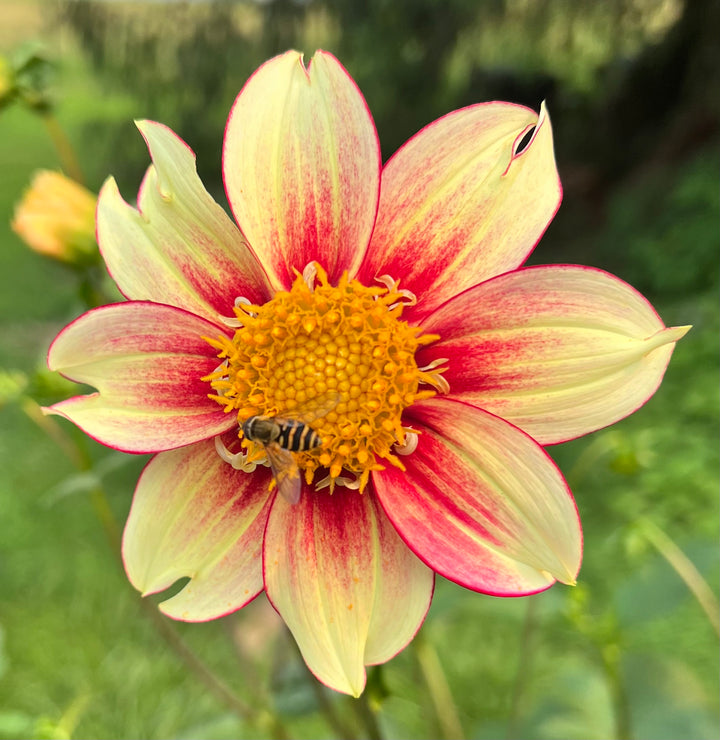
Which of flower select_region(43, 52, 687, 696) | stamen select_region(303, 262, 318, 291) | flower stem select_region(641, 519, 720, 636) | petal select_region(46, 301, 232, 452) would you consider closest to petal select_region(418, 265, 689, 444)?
flower select_region(43, 52, 687, 696)

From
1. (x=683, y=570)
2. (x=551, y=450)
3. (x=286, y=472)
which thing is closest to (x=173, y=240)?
(x=286, y=472)

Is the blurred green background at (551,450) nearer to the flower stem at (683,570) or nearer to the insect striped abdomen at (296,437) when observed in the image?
the flower stem at (683,570)

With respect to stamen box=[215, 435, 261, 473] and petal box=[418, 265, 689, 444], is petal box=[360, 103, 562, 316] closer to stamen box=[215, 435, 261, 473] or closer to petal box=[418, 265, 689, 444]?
petal box=[418, 265, 689, 444]

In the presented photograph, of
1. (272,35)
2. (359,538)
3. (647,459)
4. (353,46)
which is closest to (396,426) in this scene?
(359,538)

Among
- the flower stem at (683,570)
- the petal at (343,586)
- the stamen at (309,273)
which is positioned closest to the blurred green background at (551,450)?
the flower stem at (683,570)

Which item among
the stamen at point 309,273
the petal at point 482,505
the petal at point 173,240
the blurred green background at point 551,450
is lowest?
the blurred green background at point 551,450

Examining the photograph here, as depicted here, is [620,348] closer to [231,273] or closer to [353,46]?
[231,273]
